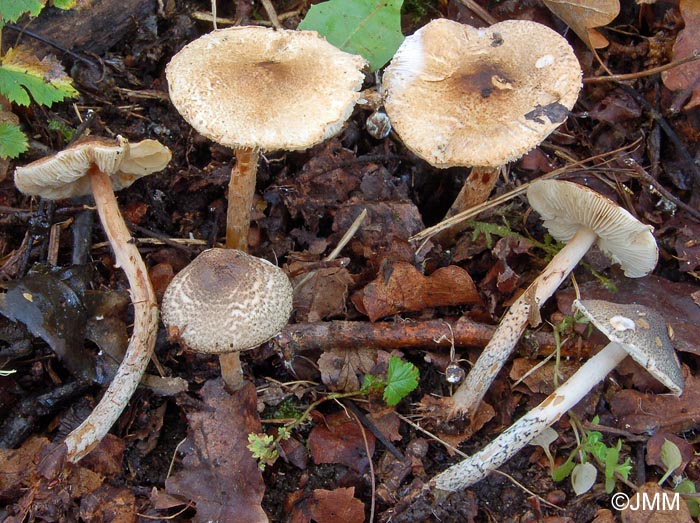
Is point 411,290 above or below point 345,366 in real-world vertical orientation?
above

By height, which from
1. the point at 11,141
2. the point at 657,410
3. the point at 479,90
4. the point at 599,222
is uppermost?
the point at 479,90

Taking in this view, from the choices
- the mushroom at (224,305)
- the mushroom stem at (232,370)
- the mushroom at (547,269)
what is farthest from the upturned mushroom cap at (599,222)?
the mushroom stem at (232,370)

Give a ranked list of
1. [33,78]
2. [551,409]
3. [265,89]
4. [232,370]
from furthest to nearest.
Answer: [33,78] → [232,370] → [551,409] → [265,89]

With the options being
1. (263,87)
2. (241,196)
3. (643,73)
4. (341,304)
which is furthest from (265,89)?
(643,73)

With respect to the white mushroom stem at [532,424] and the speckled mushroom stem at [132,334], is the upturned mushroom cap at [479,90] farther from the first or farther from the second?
the speckled mushroom stem at [132,334]

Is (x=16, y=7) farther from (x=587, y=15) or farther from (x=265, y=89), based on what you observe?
(x=587, y=15)
